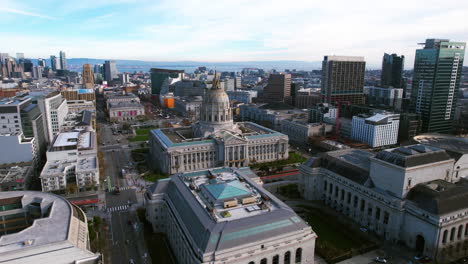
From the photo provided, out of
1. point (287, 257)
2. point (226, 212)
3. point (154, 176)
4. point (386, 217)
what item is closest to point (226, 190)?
point (226, 212)

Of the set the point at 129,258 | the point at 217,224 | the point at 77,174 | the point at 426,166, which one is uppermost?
the point at 426,166

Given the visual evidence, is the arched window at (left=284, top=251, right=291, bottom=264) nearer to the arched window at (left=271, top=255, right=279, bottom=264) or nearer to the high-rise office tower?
the arched window at (left=271, top=255, right=279, bottom=264)

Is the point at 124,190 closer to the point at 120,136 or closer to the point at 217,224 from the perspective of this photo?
the point at 217,224

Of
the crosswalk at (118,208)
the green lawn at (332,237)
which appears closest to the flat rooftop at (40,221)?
the crosswalk at (118,208)

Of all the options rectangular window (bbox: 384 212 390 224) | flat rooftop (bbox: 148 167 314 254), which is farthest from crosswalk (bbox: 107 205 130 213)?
rectangular window (bbox: 384 212 390 224)

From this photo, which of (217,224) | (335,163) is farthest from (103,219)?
(335,163)

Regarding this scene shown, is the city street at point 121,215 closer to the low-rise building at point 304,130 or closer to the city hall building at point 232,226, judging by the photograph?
the city hall building at point 232,226
